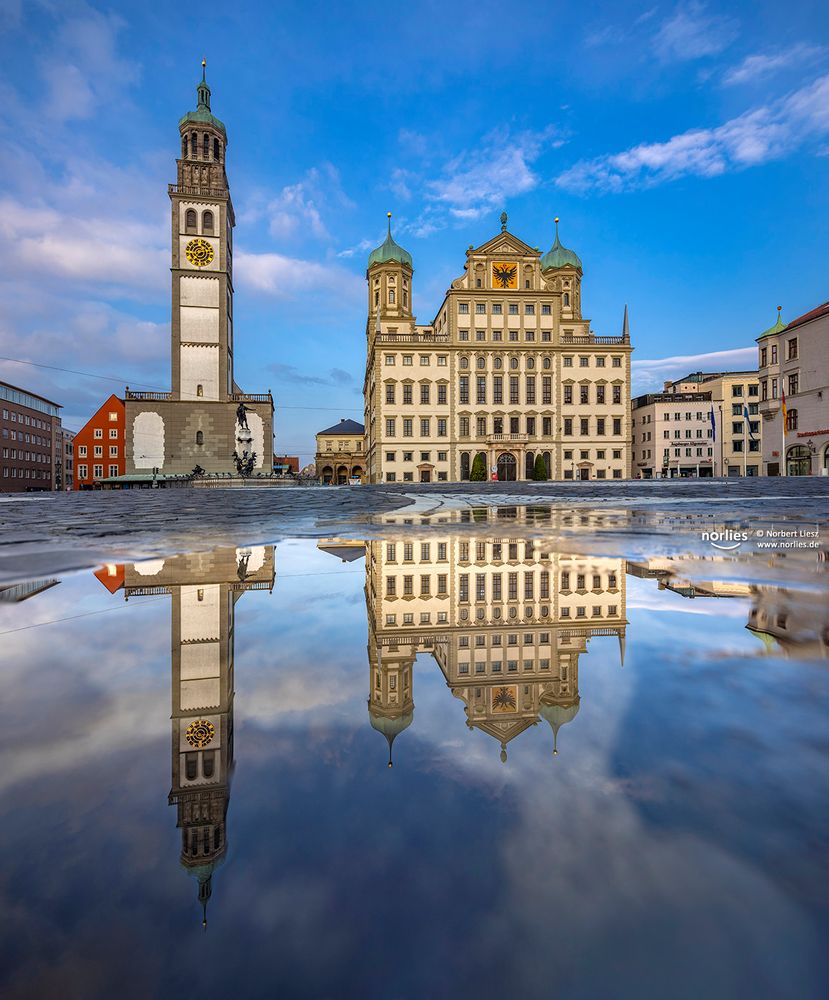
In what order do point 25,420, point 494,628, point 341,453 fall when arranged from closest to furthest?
1. point 494,628
2. point 25,420
3. point 341,453

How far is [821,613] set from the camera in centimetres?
205

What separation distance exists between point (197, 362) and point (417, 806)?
50721mm

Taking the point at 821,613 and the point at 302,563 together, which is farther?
the point at 302,563

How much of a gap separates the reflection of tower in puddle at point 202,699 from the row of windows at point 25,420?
87070mm

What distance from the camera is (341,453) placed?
93000mm

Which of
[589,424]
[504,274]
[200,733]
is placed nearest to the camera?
[200,733]

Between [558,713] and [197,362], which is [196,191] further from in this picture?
[558,713]

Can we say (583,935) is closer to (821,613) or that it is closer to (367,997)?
(367,997)

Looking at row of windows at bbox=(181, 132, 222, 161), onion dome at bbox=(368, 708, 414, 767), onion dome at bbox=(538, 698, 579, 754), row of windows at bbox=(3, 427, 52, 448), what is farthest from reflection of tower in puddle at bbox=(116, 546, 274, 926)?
row of windows at bbox=(3, 427, 52, 448)

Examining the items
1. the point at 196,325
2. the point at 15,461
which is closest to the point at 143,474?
the point at 196,325

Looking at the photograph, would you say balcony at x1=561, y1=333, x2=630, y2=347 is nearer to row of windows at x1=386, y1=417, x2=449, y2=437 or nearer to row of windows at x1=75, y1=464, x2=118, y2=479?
row of windows at x1=386, y1=417, x2=449, y2=437

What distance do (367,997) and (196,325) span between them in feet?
169

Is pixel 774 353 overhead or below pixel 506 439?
overhead

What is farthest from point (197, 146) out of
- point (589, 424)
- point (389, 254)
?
point (589, 424)
